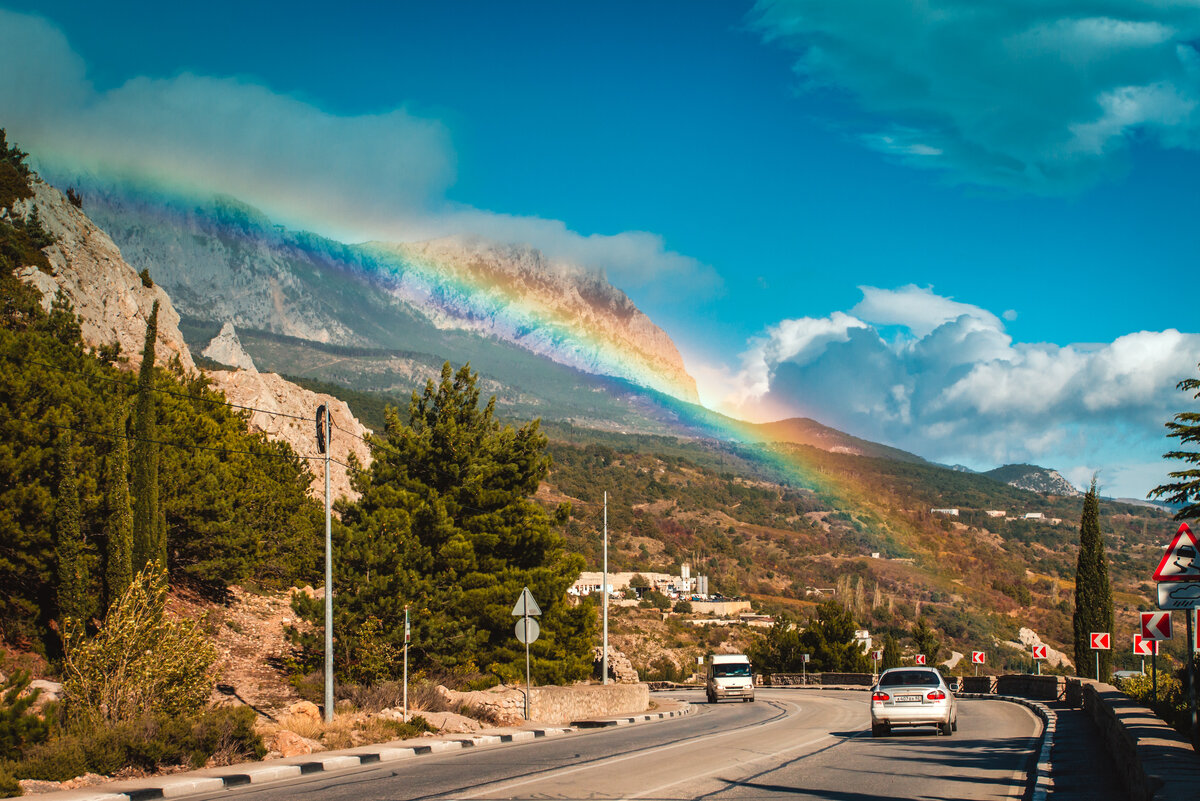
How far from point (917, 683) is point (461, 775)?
12060 mm

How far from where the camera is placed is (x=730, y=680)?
41625mm

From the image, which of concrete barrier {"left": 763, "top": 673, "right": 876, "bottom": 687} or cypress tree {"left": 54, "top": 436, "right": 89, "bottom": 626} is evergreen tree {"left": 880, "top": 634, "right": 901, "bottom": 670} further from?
cypress tree {"left": 54, "top": 436, "right": 89, "bottom": 626}

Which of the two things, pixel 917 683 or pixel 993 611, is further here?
pixel 993 611

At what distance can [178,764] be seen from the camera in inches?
601

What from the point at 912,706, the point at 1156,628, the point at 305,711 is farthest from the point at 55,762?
the point at 1156,628

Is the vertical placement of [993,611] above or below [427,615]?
below

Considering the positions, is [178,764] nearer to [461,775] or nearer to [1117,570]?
[461,775]

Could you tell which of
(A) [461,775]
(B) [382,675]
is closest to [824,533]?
(B) [382,675]

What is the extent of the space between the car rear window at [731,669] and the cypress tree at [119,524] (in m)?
25.0

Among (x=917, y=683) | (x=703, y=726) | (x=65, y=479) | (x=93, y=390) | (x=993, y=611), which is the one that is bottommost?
(x=993, y=611)

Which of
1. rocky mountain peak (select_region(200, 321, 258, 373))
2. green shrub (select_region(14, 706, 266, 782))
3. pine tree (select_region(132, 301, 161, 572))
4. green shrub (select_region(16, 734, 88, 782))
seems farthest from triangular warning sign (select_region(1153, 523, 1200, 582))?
rocky mountain peak (select_region(200, 321, 258, 373))

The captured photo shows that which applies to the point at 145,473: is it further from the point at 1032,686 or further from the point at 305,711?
the point at 1032,686

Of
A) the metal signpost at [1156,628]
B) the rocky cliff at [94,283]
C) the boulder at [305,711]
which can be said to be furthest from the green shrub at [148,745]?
→ the rocky cliff at [94,283]

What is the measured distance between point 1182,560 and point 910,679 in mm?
10618
